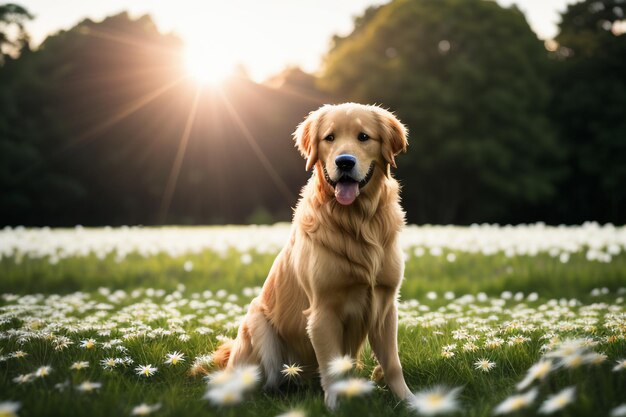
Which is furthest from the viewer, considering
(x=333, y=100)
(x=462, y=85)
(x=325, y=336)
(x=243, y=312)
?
(x=333, y=100)

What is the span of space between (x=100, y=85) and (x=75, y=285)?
969 inches

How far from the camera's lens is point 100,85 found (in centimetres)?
3131

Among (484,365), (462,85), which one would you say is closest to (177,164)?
(462,85)

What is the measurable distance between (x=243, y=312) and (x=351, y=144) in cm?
380

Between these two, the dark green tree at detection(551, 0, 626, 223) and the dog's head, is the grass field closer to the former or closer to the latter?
the dog's head

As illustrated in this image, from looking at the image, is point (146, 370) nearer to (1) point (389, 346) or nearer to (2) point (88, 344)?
(2) point (88, 344)

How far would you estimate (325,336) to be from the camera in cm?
340

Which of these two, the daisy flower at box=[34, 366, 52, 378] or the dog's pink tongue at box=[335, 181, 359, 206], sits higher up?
the dog's pink tongue at box=[335, 181, 359, 206]

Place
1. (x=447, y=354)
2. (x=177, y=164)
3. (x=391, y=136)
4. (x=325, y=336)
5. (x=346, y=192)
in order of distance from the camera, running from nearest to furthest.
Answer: (x=325, y=336), (x=346, y=192), (x=391, y=136), (x=447, y=354), (x=177, y=164)

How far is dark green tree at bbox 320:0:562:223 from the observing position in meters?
27.4

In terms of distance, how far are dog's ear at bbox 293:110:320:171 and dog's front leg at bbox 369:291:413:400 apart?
1054 mm

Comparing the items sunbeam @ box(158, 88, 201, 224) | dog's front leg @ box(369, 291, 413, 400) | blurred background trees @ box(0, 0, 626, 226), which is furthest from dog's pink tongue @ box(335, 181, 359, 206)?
sunbeam @ box(158, 88, 201, 224)

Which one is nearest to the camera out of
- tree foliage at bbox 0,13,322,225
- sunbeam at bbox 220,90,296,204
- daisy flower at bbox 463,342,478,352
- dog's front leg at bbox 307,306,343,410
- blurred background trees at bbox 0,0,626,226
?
dog's front leg at bbox 307,306,343,410

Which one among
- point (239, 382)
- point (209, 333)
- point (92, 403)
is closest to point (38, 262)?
point (209, 333)
